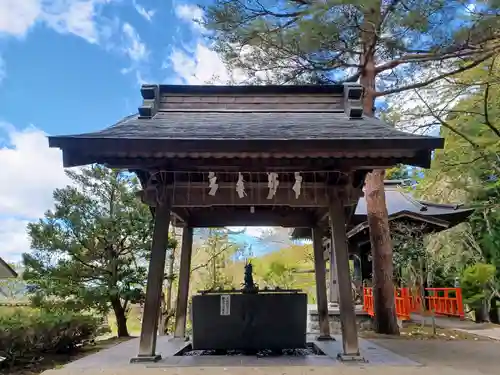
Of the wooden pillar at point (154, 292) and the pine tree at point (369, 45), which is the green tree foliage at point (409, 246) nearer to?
the pine tree at point (369, 45)

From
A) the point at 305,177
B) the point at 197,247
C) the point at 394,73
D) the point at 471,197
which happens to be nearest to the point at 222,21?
the point at 394,73

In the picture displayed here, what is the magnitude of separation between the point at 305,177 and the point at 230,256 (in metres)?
11.0

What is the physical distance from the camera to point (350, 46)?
869cm

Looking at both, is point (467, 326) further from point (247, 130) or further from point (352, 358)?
point (247, 130)

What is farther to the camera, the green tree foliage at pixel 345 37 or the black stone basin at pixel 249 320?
the green tree foliage at pixel 345 37

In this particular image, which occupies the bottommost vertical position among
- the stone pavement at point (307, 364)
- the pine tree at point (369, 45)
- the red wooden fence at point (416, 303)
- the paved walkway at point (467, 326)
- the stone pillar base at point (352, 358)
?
the stone pavement at point (307, 364)

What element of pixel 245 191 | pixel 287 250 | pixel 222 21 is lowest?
pixel 245 191

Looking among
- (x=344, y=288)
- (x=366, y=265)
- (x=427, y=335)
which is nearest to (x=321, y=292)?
(x=344, y=288)

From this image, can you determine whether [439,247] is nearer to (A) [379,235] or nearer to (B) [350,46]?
(A) [379,235]

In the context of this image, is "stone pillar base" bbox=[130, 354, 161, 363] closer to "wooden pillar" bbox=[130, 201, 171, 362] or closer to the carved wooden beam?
"wooden pillar" bbox=[130, 201, 171, 362]

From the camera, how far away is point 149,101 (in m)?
5.64

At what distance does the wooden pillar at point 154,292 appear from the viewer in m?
4.62

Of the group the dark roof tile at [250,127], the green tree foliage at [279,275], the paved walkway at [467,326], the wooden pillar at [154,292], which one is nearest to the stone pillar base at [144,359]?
the wooden pillar at [154,292]

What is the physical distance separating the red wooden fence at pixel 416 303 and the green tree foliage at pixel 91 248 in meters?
6.24
